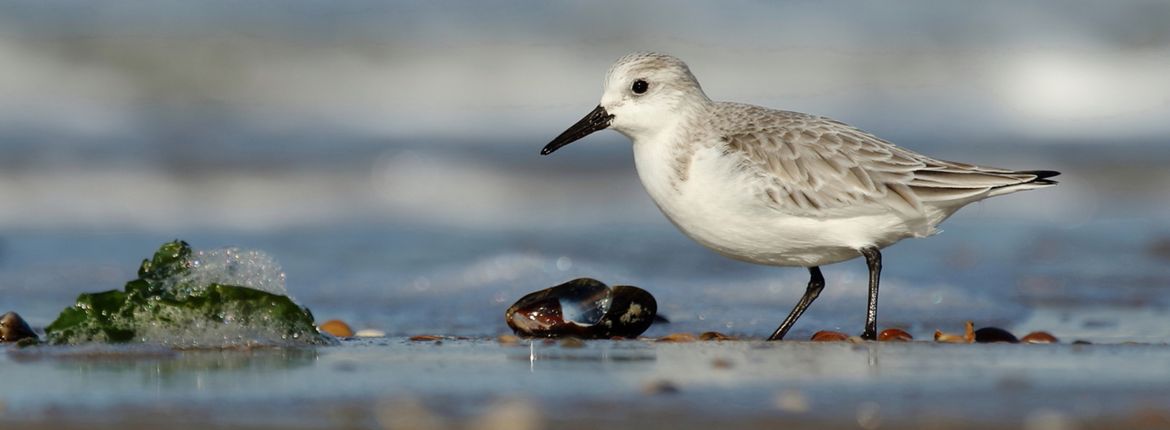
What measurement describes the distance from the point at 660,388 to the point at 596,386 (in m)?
0.21

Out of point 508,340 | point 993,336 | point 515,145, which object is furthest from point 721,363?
point 515,145

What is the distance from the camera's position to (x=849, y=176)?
5.23 m

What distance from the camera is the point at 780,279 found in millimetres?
7551

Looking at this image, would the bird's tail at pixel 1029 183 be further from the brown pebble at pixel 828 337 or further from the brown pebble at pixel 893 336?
the brown pebble at pixel 828 337

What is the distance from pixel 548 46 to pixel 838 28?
10.0 feet

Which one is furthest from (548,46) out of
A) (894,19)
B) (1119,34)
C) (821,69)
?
(1119,34)

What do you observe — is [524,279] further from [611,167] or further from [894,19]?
[894,19]

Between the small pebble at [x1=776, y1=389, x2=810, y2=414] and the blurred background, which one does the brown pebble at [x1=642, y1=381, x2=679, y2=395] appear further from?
the blurred background

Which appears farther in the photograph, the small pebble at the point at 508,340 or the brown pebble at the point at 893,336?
the brown pebble at the point at 893,336

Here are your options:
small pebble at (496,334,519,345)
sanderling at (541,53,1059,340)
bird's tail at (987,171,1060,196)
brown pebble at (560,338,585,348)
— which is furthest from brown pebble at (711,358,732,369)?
bird's tail at (987,171,1060,196)

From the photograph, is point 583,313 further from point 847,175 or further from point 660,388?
point 660,388

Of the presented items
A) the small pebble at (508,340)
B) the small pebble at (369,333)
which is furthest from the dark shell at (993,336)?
the small pebble at (369,333)

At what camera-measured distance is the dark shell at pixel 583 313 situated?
5.31m

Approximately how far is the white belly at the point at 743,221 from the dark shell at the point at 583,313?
0.37 m
